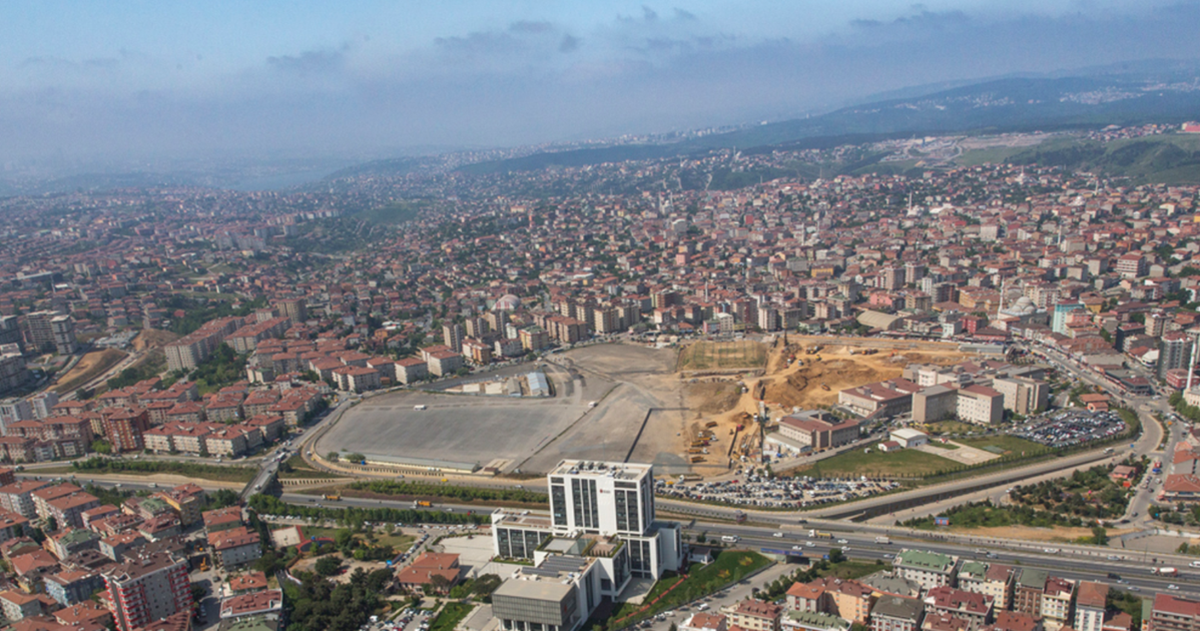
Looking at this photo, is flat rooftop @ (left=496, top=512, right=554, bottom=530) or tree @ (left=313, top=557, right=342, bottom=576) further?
tree @ (left=313, top=557, right=342, bottom=576)

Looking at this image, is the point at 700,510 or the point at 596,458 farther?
the point at 596,458

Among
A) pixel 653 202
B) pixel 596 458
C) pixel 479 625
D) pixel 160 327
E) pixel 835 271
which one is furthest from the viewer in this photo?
pixel 653 202

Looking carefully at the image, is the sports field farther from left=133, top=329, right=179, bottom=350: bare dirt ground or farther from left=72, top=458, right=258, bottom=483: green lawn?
left=133, top=329, right=179, bottom=350: bare dirt ground

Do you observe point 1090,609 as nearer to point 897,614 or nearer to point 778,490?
point 897,614

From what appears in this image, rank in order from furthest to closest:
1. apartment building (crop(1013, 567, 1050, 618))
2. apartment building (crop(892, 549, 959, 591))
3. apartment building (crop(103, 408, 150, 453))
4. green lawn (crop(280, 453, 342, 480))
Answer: apartment building (crop(103, 408, 150, 453)), green lawn (crop(280, 453, 342, 480)), apartment building (crop(892, 549, 959, 591)), apartment building (crop(1013, 567, 1050, 618))

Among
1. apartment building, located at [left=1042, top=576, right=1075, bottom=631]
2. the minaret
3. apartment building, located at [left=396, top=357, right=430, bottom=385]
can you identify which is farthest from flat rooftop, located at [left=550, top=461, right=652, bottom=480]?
the minaret

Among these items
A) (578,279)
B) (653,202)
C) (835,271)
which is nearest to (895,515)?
(835,271)

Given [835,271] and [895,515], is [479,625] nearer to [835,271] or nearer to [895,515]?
[895,515]

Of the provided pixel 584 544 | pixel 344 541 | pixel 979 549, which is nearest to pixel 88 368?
pixel 344 541
